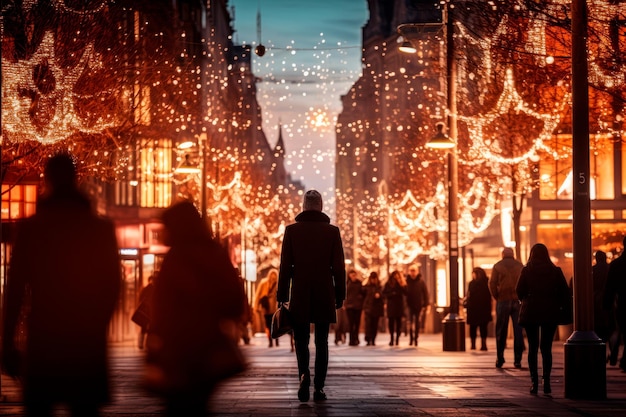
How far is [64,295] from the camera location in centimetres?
789

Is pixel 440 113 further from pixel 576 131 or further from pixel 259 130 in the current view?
pixel 259 130

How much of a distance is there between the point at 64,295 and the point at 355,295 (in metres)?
27.8

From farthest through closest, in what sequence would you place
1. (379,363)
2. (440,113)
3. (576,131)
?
(440,113)
(379,363)
(576,131)

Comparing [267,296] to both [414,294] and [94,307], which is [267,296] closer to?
[414,294]

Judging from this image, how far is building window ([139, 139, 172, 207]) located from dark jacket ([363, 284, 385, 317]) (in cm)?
2314

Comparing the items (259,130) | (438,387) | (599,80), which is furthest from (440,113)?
(259,130)

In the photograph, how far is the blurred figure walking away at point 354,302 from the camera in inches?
1398

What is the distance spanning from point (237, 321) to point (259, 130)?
169539mm

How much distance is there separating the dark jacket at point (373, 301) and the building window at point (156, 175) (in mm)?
23139

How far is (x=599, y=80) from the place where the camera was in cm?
2153

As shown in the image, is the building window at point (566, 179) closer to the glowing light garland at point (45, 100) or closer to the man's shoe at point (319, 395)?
the glowing light garland at point (45, 100)

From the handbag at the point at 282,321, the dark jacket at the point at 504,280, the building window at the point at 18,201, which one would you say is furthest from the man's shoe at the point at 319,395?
the building window at the point at 18,201

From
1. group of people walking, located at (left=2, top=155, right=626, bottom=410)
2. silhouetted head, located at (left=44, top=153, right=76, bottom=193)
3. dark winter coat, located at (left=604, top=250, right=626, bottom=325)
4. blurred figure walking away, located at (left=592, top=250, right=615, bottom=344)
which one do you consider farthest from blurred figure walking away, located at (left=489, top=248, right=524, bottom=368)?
silhouetted head, located at (left=44, top=153, right=76, bottom=193)

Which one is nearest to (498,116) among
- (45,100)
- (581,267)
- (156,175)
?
(45,100)
